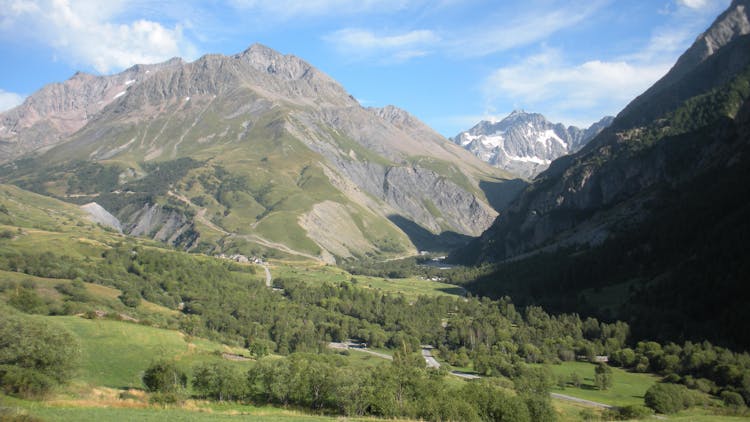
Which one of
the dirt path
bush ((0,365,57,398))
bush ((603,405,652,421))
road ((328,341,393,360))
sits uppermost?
bush ((0,365,57,398))

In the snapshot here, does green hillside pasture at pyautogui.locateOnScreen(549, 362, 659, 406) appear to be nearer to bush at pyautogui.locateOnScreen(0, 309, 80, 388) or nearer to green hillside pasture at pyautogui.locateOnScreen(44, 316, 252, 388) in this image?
green hillside pasture at pyautogui.locateOnScreen(44, 316, 252, 388)

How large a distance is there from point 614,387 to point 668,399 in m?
23.2

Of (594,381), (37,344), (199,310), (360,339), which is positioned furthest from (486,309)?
(37,344)

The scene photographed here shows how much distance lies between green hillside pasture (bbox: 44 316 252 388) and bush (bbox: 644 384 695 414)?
70.8 meters

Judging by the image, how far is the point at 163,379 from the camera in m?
63.8

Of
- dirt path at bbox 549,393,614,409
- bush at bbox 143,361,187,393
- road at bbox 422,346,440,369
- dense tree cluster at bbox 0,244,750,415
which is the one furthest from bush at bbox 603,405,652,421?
bush at bbox 143,361,187,393

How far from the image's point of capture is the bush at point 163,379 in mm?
62875

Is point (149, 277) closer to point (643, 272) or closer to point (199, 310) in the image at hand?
point (199, 310)

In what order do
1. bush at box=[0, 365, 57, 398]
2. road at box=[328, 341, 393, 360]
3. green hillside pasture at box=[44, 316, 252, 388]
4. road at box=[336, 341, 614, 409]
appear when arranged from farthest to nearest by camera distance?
1. road at box=[328, 341, 393, 360]
2. road at box=[336, 341, 614, 409]
3. green hillside pasture at box=[44, 316, 252, 388]
4. bush at box=[0, 365, 57, 398]

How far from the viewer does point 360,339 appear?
166 meters

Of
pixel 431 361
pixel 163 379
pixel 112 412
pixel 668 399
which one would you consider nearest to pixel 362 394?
pixel 163 379

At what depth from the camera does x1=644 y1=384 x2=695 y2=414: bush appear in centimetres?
8481

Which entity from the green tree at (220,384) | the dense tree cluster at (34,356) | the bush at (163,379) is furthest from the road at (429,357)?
the dense tree cluster at (34,356)

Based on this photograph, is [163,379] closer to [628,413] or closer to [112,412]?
[112,412]
